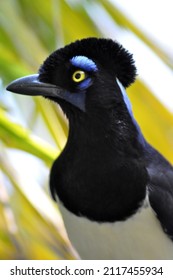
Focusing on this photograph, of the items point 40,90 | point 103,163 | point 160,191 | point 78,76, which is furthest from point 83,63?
point 160,191

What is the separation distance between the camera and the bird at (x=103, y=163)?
333 centimetres

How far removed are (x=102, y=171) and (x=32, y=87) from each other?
324 millimetres

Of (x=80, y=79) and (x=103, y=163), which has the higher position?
(x=80, y=79)

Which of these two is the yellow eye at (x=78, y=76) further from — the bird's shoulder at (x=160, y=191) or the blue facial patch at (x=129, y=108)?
the bird's shoulder at (x=160, y=191)

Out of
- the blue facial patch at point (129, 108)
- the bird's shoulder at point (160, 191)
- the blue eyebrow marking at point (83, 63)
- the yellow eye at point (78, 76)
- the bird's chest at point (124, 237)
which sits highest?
the blue eyebrow marking at point (83, 63)

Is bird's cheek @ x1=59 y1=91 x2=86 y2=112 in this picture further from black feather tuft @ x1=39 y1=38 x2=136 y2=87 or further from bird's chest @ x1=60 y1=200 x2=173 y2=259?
bird's chest @ x1=60 y1=200 x2=173 y2=259

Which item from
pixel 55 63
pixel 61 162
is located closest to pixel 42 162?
pixel 61 162

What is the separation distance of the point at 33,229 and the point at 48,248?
0.26ft

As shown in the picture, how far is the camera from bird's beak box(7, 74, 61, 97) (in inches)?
130

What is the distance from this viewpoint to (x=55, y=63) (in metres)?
3.36

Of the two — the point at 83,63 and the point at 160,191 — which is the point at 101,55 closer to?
the point at 83,63

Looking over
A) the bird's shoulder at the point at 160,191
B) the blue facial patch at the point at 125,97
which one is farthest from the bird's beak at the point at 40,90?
the bird's shoulder at the point at 160,191

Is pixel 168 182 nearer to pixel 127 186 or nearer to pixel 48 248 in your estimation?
pixel 127 186

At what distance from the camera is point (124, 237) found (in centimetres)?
333
